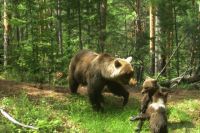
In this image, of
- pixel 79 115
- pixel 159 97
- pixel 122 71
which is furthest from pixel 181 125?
pixel 79 115

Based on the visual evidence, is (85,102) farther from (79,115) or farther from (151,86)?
(151,86)

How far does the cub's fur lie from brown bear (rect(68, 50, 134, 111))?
1513 millimetres

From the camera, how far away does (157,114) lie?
26.9 feet

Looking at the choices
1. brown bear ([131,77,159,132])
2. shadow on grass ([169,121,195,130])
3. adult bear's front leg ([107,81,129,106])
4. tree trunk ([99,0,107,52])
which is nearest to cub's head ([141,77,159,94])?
brown bear ([131,77,159,132])

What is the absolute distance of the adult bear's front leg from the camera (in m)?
10.8

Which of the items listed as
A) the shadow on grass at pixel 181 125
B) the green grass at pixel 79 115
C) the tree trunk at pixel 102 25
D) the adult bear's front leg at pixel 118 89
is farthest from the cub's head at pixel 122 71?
the tree trunk at pixel 102 25

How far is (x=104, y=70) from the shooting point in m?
10.4

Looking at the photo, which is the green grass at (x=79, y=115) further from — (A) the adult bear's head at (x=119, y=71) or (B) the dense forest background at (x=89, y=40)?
(B) the dense forest background at (x=89, y=40)

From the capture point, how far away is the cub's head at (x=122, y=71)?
9835 mm

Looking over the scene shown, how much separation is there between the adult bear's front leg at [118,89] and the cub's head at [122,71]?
27.1 inches

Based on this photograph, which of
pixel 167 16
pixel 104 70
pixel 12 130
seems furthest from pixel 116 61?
pixel 167 16

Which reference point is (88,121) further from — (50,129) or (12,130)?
(12,130)

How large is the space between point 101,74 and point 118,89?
736mm

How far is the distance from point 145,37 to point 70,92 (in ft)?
26.5
